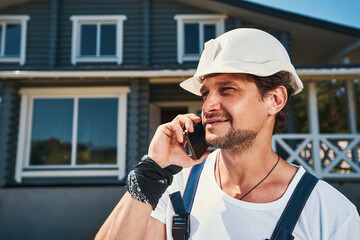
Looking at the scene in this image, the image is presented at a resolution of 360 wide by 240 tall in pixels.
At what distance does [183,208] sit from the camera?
134 centimetres

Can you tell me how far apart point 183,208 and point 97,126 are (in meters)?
6.50

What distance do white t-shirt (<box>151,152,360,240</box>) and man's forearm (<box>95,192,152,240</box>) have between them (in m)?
0.10

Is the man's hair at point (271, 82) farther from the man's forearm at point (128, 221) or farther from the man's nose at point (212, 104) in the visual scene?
the man's forearm at point (128, 221)

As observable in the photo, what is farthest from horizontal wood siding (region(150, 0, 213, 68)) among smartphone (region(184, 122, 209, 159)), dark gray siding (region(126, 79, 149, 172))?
smartphone (region(184, 122, 209, 159))

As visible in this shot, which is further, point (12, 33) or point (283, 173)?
point (12, 33)

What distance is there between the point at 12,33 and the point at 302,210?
411 inches

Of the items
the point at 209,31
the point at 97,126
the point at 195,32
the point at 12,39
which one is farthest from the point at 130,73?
the point at 12,39

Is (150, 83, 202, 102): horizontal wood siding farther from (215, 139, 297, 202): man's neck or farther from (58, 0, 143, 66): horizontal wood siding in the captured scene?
(215, 139, 297, 202): man's neck

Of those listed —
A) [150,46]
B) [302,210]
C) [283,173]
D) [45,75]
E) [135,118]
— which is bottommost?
[302,210]

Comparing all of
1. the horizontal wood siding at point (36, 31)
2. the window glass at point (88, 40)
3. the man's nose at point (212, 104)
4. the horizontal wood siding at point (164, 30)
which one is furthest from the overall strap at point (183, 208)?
the horizontal wood siding at point (36, 31)

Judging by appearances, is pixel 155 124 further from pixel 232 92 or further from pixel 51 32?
pixel 232 92

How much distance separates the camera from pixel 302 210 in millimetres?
1173

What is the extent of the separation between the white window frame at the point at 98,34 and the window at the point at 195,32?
6.26 feet

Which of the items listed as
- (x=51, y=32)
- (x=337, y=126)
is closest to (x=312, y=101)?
(x=51, y=32)
